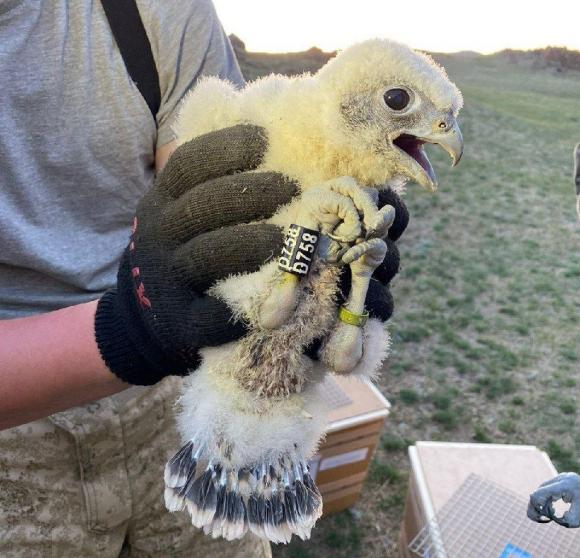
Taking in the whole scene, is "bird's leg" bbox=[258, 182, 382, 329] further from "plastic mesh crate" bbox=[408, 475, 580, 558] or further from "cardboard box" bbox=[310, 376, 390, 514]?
"cardboard box" bbox=[310, 376, 390, 514]

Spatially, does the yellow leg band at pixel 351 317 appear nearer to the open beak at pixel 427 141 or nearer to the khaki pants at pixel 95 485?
the open beak at pixel 427 141

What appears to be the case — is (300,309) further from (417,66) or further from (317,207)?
(417,66)

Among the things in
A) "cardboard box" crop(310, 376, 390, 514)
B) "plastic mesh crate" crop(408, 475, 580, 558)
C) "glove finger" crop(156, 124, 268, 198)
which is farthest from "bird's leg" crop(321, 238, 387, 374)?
"cardboard box" crop(310, 376, 390, 514)

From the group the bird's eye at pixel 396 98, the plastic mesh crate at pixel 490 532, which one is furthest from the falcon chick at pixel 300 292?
the plastic mesh crate at pixel 490 532

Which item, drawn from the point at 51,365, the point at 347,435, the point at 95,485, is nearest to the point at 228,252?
the point at 51,365

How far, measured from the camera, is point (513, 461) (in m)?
2.29

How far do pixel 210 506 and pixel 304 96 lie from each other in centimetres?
65

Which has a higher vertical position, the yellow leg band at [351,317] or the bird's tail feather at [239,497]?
the yellow leg band at [351,317]

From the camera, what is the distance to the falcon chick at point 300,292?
856mm

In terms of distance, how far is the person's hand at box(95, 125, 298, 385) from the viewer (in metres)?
0.90

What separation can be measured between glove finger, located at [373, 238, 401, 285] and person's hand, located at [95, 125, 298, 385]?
22 cm

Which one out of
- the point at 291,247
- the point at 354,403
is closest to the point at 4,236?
the point at 291,247

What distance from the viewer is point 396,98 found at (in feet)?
2.84

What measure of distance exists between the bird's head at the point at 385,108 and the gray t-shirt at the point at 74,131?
517mm
